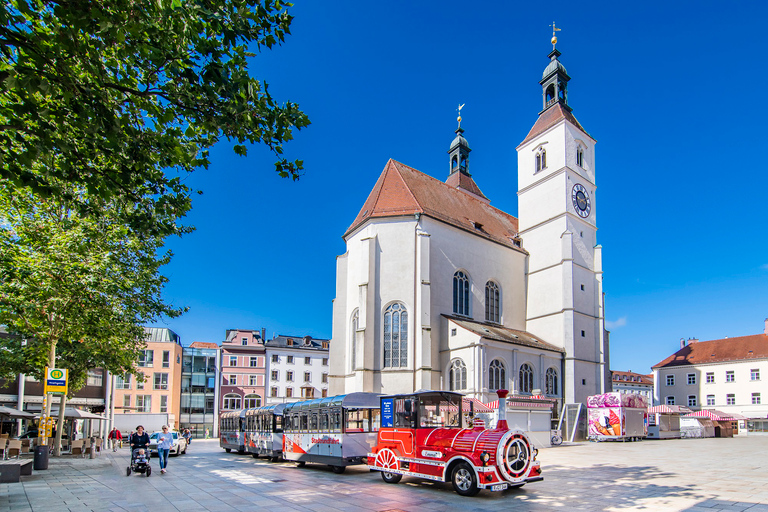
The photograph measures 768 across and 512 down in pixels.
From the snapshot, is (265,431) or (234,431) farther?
(234,431)

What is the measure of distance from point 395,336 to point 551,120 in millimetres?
21775

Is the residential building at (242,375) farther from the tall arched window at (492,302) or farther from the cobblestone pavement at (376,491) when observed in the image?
the cobblestone pavement at (376,491)

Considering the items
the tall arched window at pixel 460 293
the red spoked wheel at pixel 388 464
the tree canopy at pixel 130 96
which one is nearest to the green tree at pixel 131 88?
the tree canopy at pixel 130 96

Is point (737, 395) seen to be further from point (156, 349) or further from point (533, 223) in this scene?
point (156, 349)

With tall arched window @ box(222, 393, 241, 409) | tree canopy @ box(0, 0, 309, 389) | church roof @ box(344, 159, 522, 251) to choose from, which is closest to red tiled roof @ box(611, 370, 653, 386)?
church roof @ box(344, 159, 522, 251)

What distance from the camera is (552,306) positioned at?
121 ft

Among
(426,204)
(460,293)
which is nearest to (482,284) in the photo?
(460,293)

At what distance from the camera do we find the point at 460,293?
34.7 metres

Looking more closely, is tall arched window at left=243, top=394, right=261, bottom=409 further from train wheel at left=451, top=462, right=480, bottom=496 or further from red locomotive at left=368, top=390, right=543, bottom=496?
train wheel at left=451, top=462, right=480, bottom=496

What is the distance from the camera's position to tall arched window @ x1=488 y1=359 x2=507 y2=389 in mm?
29953

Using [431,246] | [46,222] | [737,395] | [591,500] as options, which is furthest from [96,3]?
[737,395]

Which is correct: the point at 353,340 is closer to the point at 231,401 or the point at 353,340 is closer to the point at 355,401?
the point at 355,401

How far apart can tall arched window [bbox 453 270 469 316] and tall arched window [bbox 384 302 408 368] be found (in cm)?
427

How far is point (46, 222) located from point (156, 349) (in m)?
40.4
